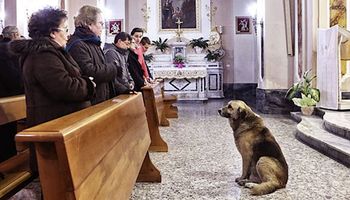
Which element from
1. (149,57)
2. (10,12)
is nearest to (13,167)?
(10,12)

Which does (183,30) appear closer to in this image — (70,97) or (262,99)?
(262,99)

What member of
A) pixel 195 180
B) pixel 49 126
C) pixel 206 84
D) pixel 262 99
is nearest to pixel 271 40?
pixel 262 99

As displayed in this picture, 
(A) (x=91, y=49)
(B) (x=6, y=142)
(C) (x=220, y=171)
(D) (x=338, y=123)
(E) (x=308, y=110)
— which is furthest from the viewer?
(E) (x=308, y=110)

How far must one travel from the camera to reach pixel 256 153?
3.12 metres

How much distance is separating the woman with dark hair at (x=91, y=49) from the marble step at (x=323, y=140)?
8.29 ft

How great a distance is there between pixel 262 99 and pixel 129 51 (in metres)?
4.59

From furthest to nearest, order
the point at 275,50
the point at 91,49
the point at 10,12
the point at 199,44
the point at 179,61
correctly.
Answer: the point at 199,44, the point at 179,61, the point at 275,50, the point at 10,12, the point at 91,49

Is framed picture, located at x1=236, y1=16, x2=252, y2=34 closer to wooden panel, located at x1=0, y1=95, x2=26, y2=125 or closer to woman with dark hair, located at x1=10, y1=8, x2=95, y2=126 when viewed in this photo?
wooden panel, located at x1=0, y1=95, x2=26, y2=125

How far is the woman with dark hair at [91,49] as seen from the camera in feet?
8.89

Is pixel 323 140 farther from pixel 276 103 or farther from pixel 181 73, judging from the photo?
pixel 181 73

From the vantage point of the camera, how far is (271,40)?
27.5 feet

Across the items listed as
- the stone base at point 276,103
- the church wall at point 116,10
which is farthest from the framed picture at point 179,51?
the stone base at point 276,103

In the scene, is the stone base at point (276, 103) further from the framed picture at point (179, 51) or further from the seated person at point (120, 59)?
the seated person at point (120, 59)

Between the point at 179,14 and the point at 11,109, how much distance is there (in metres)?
10.2
